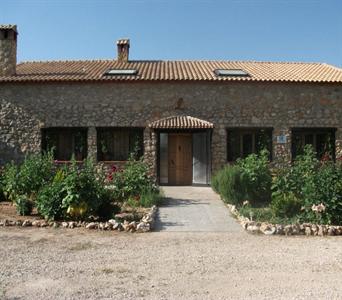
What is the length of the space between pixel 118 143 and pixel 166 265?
10885mm

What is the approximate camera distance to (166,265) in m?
5.88

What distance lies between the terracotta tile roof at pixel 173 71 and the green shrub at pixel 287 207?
7711 millimetres

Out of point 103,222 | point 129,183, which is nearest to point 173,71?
point 129,183

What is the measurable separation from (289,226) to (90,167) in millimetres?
4777

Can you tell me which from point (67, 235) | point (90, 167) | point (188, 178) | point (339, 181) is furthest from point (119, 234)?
point (188, 178)

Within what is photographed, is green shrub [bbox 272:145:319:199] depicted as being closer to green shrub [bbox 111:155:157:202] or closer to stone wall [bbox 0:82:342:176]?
green shrub [bbox 111:155:157:202]

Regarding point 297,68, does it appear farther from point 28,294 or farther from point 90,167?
point 28,294

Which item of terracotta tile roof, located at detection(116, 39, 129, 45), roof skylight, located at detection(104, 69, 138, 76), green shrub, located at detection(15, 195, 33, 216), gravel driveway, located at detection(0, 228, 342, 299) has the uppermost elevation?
terracotta tile roof, located at detection(116, 39, 129, 45)

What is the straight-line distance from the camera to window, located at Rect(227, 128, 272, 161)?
16.2m

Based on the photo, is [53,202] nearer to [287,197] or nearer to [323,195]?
[287,197]

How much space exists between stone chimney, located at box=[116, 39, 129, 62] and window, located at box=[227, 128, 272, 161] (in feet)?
22.7

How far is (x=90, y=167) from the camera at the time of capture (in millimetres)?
9969

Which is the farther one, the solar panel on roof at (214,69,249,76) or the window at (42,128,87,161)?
the solar panel on roof at (214,69,249,76)

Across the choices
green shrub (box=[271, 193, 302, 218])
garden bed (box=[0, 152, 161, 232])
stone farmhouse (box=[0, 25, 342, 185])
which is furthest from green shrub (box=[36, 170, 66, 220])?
stone farmhouse (box=[0, 25, 342, 185])
